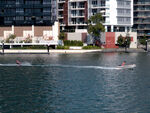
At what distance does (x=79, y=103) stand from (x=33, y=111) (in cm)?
672

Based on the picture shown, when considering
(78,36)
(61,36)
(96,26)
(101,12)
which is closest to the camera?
(96,26)

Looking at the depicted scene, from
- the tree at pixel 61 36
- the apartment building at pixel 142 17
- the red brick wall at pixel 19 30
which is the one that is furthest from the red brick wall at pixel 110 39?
the red brick wall at pixel 19 30

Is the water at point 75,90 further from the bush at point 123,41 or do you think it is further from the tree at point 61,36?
the bush at point 123,41

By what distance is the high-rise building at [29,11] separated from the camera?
152 metres

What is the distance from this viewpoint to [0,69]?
87.8m

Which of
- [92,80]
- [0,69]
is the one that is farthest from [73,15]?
[92,80]

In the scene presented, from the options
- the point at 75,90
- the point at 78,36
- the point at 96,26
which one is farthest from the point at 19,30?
the point at 75,90

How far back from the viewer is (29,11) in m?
153

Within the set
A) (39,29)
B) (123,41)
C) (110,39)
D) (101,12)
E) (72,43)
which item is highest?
→ (101,12)

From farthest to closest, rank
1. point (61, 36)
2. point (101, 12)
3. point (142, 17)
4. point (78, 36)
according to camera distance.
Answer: point (142, 17) → point (78, 36) → point (101, 12) → point (61, 36)

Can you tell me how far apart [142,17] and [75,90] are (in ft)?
420

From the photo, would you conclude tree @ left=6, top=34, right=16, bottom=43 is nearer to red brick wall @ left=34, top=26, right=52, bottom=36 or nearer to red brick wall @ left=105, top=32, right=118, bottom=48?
red brick wall @ left=34, top=26, right=52, bottom=36

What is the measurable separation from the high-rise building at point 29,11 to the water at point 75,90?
67424 mm

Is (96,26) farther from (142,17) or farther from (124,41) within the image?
(142,17)
